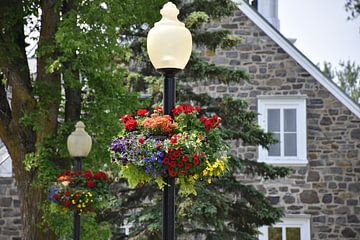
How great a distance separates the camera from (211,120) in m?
7.24

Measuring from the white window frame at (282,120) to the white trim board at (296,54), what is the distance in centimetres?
63

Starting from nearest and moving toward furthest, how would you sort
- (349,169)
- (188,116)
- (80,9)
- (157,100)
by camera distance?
(188,116) < (80,9) < (157,100) < (349,169)

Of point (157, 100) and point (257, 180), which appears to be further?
point (257, 180)

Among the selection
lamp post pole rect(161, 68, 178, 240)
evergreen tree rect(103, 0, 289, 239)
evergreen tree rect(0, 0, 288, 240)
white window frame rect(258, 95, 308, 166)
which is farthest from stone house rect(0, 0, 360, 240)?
lamp post pole rect(161, 68, 178, 240)

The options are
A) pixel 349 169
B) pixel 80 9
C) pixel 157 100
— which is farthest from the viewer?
pixel 349 169

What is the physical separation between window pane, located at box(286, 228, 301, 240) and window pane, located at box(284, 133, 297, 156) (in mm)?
1787

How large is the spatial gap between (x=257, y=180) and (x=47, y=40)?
24.3 feet

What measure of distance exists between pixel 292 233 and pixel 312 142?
2.19m

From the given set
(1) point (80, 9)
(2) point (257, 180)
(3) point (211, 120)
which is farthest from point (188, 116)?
(2) point (257, 180)

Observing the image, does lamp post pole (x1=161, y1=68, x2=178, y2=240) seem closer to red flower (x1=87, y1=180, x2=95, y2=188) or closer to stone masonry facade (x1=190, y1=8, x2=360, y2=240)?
red flower (x1=87, y1=180, x2=95, y2=188)

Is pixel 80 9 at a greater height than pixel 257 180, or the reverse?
pixel 80 9

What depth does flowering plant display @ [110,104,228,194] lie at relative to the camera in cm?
682

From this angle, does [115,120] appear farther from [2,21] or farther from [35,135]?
[2,21]

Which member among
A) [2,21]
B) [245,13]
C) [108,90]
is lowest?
[108,90]
